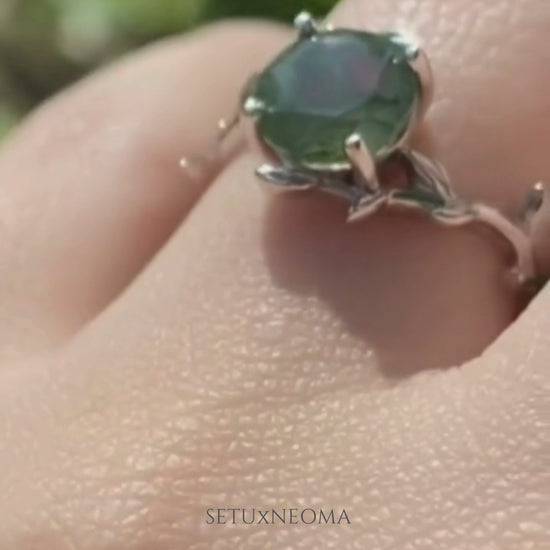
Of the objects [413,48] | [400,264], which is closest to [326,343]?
[400,264]

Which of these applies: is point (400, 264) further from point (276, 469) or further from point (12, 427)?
point (12, 427)

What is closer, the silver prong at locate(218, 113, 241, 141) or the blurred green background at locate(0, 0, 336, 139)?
the silver prong at locate(218, 113, 241, 141)

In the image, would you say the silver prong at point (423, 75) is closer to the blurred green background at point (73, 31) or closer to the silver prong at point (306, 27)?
the silver prong at point (306, 27)

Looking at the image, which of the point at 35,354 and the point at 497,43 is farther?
the point at 35,354

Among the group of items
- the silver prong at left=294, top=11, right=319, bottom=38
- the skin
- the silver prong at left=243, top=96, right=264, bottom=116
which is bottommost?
the skin

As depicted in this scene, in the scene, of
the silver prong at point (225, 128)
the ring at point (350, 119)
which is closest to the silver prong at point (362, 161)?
the ring at point (350, 119)

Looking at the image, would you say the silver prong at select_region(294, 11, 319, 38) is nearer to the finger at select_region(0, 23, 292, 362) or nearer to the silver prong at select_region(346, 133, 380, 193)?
the silver prong at select_region(346, 133, 380, 193)

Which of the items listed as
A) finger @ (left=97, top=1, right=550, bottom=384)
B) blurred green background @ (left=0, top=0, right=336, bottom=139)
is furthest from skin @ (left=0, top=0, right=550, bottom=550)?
blurred green background @ (left=0, top=0, right=336, bottom=139)
